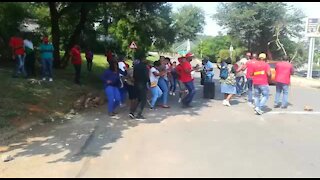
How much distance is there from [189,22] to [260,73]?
7416 centimetres

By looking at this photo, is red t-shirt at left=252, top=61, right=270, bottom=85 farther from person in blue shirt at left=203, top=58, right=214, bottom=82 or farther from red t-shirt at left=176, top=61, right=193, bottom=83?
person in blue shirt at left=203, top=58, right=214, bottom=82

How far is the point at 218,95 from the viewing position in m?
16.8

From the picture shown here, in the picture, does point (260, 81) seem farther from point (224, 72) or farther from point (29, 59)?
point (29, 59)

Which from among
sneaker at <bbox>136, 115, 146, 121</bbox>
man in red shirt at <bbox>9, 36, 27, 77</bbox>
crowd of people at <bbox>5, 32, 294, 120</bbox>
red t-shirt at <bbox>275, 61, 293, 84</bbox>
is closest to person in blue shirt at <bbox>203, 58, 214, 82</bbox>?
crowd of people at <bbox>5, 32, 294, 120</bbox>

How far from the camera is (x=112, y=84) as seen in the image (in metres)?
11.3

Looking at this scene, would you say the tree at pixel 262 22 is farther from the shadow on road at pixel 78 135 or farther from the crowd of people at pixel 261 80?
the shadow on road at pixel 78 135

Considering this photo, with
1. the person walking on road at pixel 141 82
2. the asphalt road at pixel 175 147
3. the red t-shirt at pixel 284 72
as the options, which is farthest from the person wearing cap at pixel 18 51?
the red t-shirt at pixel 284 72

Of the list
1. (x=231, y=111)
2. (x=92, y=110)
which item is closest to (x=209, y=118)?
(x=231, y=111)

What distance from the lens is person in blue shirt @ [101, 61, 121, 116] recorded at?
11234 mm

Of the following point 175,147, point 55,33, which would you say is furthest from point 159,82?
point 55,33

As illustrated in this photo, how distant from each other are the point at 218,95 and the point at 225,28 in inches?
1672

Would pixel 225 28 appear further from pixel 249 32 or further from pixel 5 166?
pixel 5 166

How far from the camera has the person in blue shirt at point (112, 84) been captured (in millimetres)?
11234

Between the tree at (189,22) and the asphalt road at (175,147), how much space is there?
234 ft
